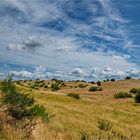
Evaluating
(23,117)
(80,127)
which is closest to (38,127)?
(23,117)

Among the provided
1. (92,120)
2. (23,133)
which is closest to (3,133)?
(23,133)

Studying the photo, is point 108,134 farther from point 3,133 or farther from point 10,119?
point 3,133

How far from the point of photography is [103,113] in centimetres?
3384

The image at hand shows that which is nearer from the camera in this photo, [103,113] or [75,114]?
[75,114]

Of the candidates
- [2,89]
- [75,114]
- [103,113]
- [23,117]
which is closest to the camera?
[23,117]

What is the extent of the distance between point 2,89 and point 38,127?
9.55ft

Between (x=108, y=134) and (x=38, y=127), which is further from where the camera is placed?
(x=108, y=134)

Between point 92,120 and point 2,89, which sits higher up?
point 2,89

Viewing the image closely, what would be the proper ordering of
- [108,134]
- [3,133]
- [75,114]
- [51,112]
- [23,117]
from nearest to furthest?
1. [3,133]
2. [23,117]
3. [108,134]
4. [51,112]
5. [75,114]

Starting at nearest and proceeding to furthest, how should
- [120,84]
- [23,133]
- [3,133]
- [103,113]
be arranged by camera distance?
[3,133] < [23,133] < [103,113] < [120,84]

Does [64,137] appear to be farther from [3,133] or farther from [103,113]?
[103,113]

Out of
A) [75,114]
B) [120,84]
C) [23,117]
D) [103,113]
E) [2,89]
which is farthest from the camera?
[120,84]

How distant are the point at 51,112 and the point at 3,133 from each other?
11.6 metres

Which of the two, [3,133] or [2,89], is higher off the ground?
[2,89]
